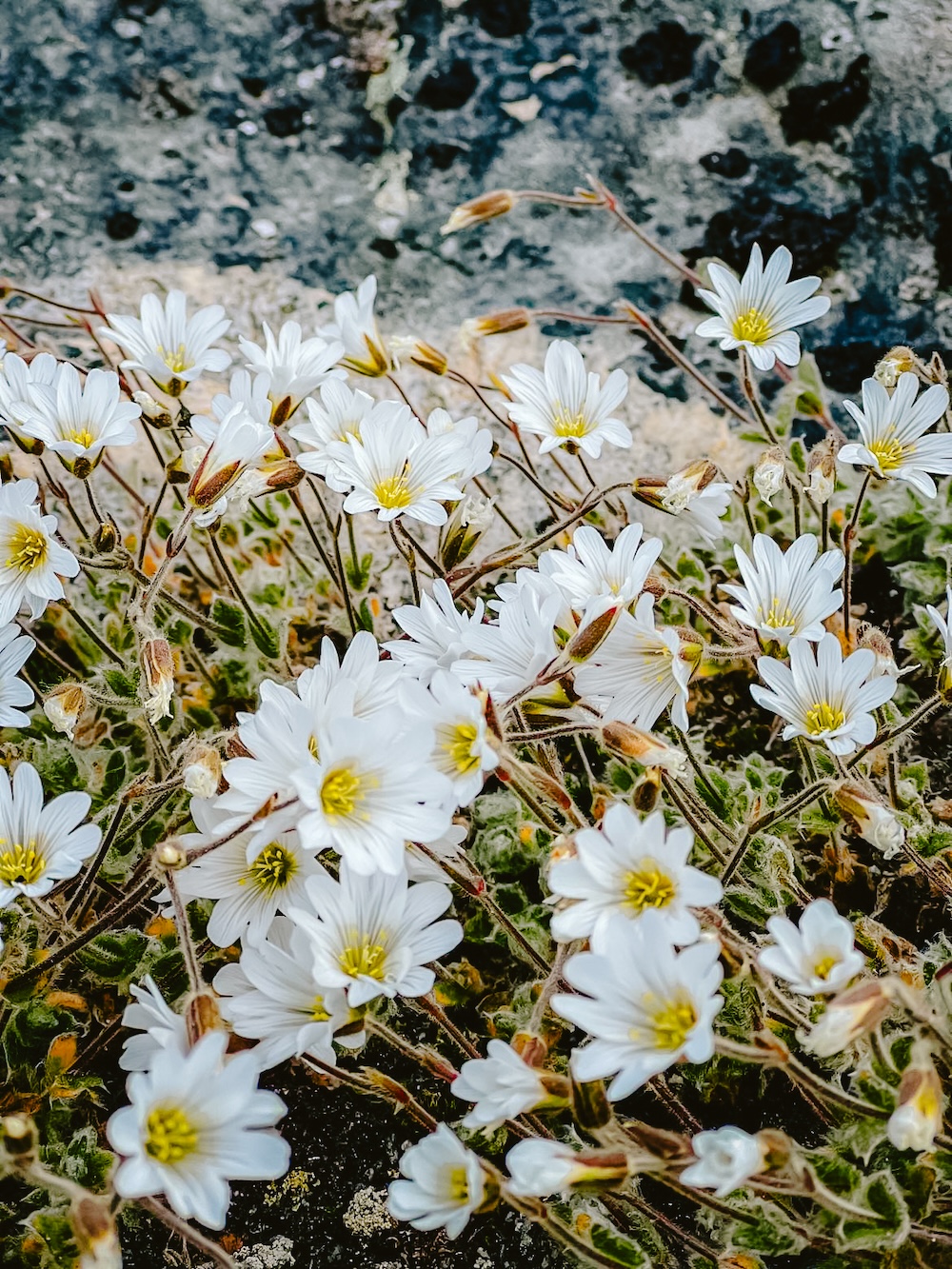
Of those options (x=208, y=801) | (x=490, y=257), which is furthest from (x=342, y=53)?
(x=208, y=801)

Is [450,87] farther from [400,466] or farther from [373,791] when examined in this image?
[373,791]

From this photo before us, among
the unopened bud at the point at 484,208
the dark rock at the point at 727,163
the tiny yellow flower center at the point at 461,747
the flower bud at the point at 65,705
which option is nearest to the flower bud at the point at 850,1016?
the tiny yellow flower center at the point at 461,747

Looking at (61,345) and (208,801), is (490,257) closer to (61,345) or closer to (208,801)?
(61,345)

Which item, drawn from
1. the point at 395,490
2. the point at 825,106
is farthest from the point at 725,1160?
the point at 825,106

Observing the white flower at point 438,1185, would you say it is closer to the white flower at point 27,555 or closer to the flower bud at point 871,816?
the flower bud at point 871,816

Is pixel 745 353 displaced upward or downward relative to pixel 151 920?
upward
